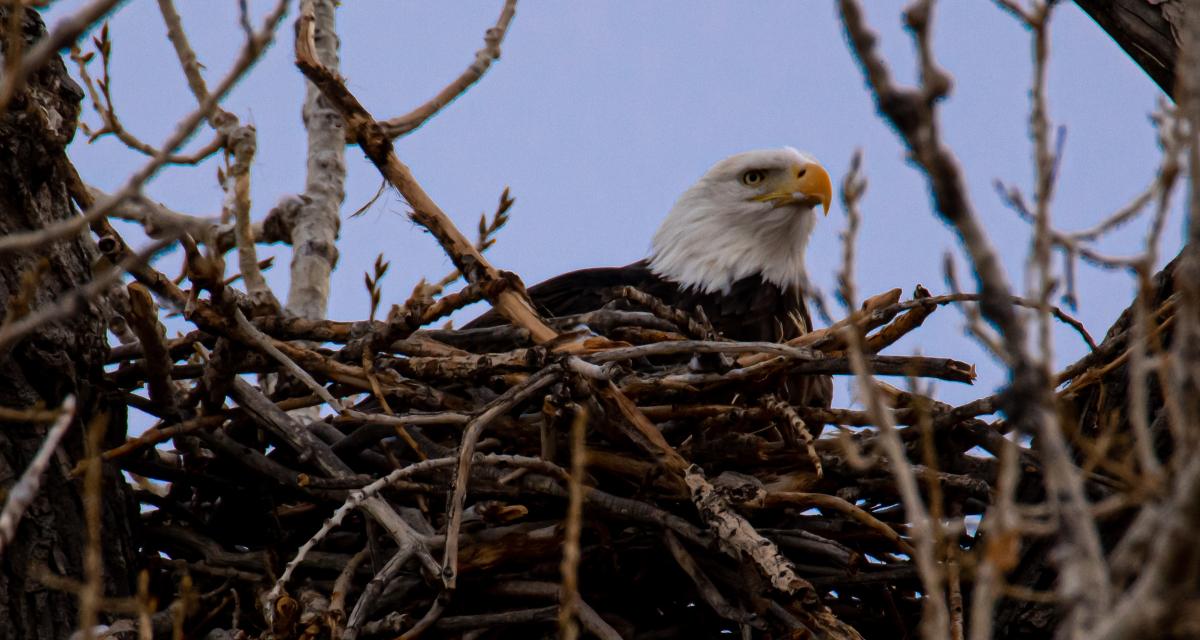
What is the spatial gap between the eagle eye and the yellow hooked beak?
0.15m

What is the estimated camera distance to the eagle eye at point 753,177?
223 inches

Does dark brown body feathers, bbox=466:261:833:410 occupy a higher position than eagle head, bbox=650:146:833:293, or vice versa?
eagle head, bbox=650:146:833:293

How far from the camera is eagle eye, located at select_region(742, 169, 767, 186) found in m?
5.67

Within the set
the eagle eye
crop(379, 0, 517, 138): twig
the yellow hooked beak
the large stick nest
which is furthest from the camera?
the eagle eye

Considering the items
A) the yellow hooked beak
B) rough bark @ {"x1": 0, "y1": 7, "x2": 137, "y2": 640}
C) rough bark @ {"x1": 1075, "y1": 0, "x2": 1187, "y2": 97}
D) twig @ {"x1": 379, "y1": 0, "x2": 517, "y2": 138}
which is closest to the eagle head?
the yellow hooked beak

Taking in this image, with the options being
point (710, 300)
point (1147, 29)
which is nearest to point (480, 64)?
point (710, 300)

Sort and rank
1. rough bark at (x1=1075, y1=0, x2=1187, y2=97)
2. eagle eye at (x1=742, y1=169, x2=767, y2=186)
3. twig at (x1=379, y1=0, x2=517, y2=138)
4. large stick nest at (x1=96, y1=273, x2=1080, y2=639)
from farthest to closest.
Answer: eagle eye at (x1=742, y1=169, x2=767, y2=186), twig at (x1=379, y1=0, x2=517, y2=138), large stick nest at (x1=96, y1=273, x2=1080, y2=639), rough bark at (x1=1075, y1=0, x2=1187, y2=97)

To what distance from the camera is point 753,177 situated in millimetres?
5715

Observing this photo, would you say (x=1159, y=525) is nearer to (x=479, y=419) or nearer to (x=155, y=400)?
(x=479, y=419)

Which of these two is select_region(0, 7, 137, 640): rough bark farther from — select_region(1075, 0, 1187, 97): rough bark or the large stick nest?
select_region(1075, 0, 1187, 97): rough bark

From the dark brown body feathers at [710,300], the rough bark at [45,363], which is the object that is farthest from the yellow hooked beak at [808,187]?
the rough bark at [45,363]

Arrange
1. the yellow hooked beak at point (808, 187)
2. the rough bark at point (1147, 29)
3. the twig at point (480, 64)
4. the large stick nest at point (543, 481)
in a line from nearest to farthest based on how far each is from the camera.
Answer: the rough bark at point (1147, 29), the large stick nest at point (543, 481), the twig at point (480, 64), the yellow hooked beak at point (808, 187)

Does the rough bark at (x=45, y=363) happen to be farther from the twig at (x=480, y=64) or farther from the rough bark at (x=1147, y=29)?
the rough bark at (x=1147, y=29)

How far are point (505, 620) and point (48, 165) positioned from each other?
160 cm
